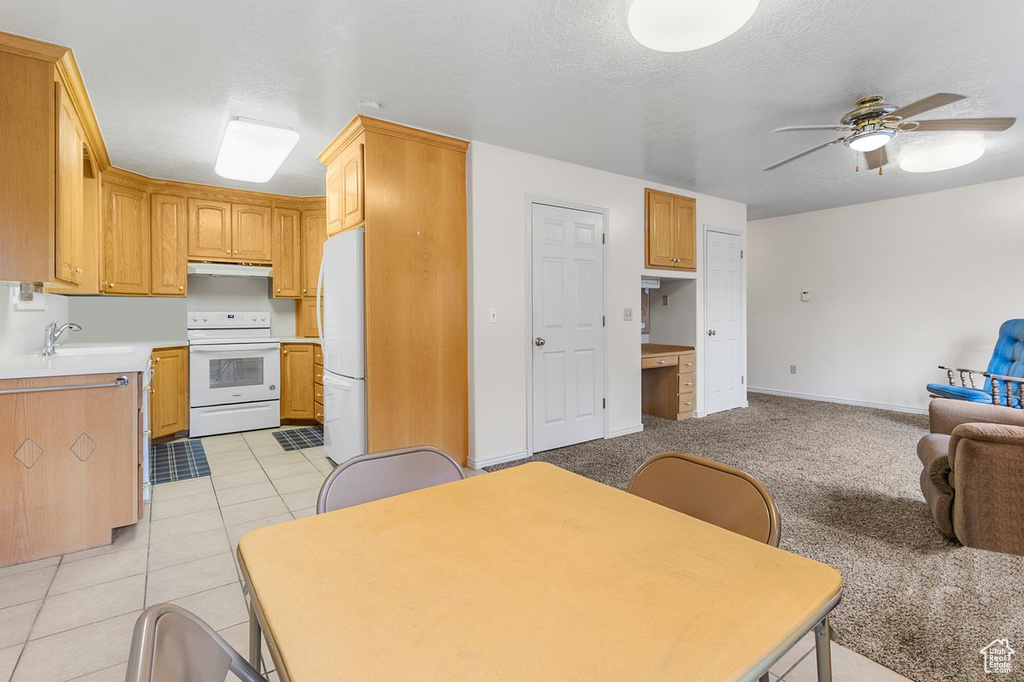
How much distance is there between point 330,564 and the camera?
2.87ft

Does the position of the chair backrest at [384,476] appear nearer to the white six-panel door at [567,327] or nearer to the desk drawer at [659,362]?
the white six-panel door at [567,327]

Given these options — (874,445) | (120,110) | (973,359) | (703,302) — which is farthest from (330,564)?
(973,359)

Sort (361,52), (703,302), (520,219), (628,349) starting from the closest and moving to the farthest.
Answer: (361,52), (520,219), (628,349), (703,302)

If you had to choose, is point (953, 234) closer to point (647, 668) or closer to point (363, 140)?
point (363, 140)

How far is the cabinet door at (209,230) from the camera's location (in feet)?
14.8

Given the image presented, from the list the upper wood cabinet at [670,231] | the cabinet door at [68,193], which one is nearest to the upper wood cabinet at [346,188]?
the cabinet door at [68,193]

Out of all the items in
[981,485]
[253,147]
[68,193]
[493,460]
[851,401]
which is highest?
[253,147]

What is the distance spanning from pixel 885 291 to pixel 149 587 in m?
7.01

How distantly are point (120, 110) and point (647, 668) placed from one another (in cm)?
392

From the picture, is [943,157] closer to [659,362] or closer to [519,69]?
[659,362]

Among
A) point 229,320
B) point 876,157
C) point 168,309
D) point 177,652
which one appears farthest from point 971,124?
point 168,309

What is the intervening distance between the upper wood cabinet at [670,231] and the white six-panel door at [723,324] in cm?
35

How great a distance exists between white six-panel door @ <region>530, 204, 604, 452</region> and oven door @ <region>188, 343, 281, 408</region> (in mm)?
2766

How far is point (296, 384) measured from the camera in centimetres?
491
